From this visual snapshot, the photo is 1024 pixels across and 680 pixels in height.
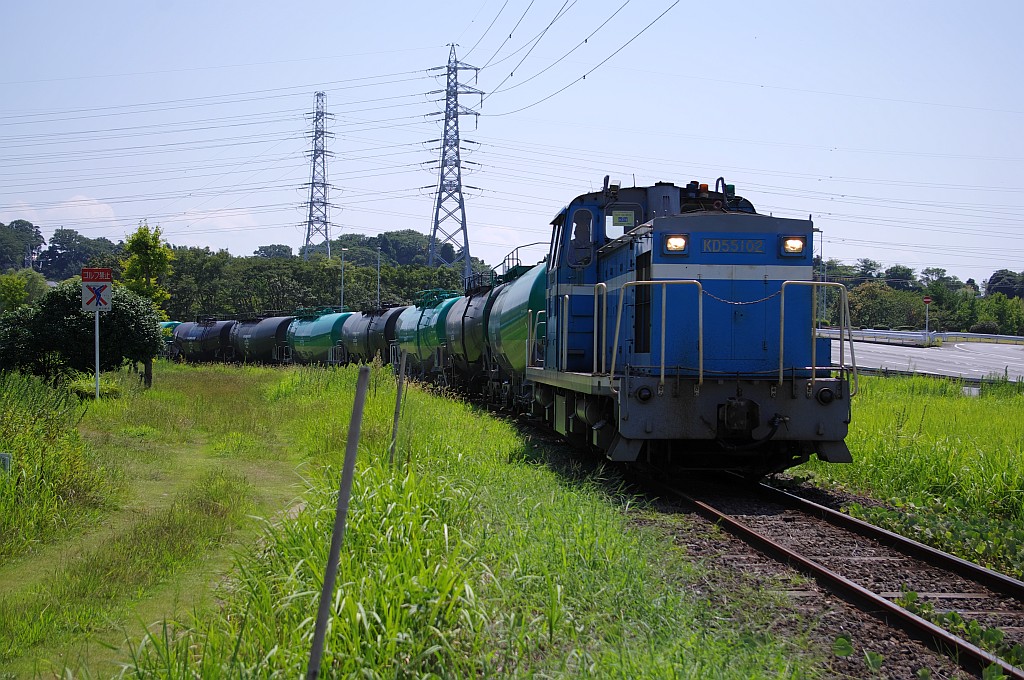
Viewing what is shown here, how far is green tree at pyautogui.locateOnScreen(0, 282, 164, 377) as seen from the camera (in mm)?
17250

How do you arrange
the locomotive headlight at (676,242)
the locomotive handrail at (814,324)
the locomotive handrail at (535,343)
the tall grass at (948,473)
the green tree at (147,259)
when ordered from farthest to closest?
the green tree at (147,259)
the locomotive handrail at (535,343)
the locomotive headlight at (676,242)
the locomotive handrail at (814,324)
the tall grass at (948,473)

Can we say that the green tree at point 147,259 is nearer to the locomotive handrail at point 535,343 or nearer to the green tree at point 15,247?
the locomotive handrail at point 535,343

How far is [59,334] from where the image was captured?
56.7 ft

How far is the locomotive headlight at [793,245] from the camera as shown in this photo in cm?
902

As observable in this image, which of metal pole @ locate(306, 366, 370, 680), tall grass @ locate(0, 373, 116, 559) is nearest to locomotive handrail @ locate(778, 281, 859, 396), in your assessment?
metal pole @ locate(306, 366, 370, 680)

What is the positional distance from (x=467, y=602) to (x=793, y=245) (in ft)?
20.5

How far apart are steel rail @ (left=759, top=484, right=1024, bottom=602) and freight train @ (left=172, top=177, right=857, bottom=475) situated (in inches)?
24.8

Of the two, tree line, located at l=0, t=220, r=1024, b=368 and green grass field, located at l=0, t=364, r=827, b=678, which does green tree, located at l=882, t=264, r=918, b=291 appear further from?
green grass field, located at l=0, t=364, r=827, b=678

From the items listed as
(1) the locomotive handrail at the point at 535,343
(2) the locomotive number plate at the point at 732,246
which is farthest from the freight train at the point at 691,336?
(1) the locomotive handrail at the point at 535,343

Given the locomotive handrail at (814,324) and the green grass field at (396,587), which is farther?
the locomotive handrail at (814,324)

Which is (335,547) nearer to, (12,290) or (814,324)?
(814,324)

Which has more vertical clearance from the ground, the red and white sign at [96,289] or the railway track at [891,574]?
the red and white sign at [96,289]

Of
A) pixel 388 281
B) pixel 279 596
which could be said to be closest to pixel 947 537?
pixel 279 596

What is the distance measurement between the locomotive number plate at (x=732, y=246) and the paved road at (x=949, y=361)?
21735 millimetres
